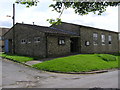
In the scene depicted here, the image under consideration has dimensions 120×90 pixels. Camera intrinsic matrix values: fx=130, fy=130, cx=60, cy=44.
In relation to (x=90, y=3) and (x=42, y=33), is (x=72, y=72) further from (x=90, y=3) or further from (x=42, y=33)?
(x=42, y=33)

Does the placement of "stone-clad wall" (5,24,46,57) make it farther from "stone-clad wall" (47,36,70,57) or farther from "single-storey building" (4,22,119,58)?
"stone-clad wall" (47,36,70,57)

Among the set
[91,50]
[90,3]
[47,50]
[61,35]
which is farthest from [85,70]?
[91,50]

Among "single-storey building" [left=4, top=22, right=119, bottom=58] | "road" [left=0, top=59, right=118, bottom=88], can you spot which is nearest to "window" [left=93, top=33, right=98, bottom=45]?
"single-storey building" [left=4, top=22, right=119, bottom=58]

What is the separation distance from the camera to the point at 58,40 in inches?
713

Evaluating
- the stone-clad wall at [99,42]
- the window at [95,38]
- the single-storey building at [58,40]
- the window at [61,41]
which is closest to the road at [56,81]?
the single-storey building at [58,40]

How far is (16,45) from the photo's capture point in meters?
22.9

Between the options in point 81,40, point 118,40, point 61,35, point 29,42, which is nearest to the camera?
point 61,35

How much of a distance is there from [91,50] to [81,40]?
3330mm

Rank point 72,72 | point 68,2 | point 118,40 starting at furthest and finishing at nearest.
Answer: point 118,40 → point 72,72 → point 68,2

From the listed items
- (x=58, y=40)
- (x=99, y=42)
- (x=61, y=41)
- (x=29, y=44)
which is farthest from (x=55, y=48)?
(x=99, y=42)

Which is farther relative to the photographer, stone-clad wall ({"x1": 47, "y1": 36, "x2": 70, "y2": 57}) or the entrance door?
the entrance door

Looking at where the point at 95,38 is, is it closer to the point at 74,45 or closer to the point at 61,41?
the point at 74,45

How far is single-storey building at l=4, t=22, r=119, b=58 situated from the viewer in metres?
17.3

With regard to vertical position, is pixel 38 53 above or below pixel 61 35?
below
